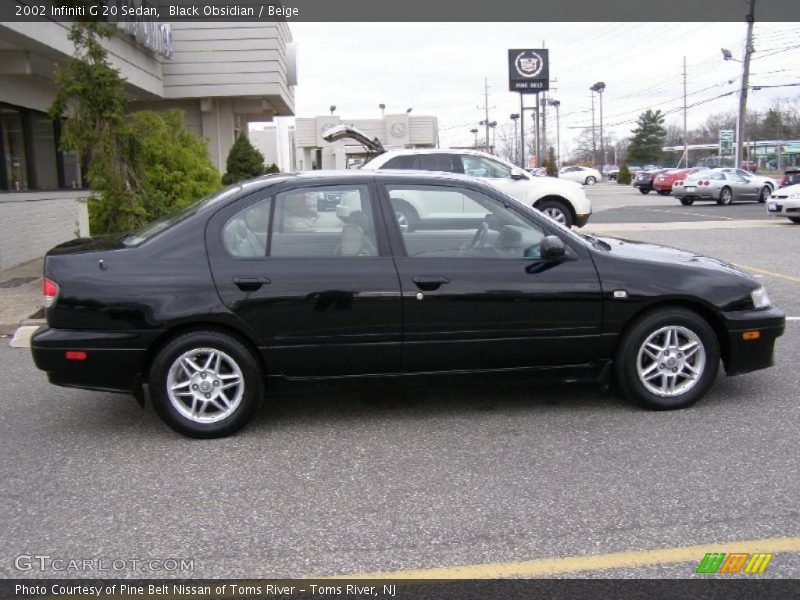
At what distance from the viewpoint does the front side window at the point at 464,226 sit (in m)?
5.21

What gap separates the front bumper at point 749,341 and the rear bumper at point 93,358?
150 inches

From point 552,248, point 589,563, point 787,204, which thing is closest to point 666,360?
point 552,248

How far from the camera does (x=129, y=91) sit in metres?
17.6

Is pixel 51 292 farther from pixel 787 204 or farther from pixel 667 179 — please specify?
pixel 667 179

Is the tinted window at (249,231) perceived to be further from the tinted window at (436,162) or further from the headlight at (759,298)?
the tinted window at (436,162)

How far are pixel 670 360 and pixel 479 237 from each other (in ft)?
4.95

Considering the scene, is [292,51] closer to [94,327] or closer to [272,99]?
[272,99]

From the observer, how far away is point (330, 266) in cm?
501

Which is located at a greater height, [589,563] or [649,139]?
[649,139]

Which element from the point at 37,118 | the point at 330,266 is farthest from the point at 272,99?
the point at 330,266

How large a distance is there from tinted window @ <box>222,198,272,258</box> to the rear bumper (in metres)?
0.81

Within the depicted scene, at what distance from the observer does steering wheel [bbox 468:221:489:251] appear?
523 centimetres

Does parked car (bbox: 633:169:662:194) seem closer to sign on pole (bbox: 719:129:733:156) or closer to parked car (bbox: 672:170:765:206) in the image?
parked car (bbox: 672:170:765:206)

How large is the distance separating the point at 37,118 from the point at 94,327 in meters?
11.2
